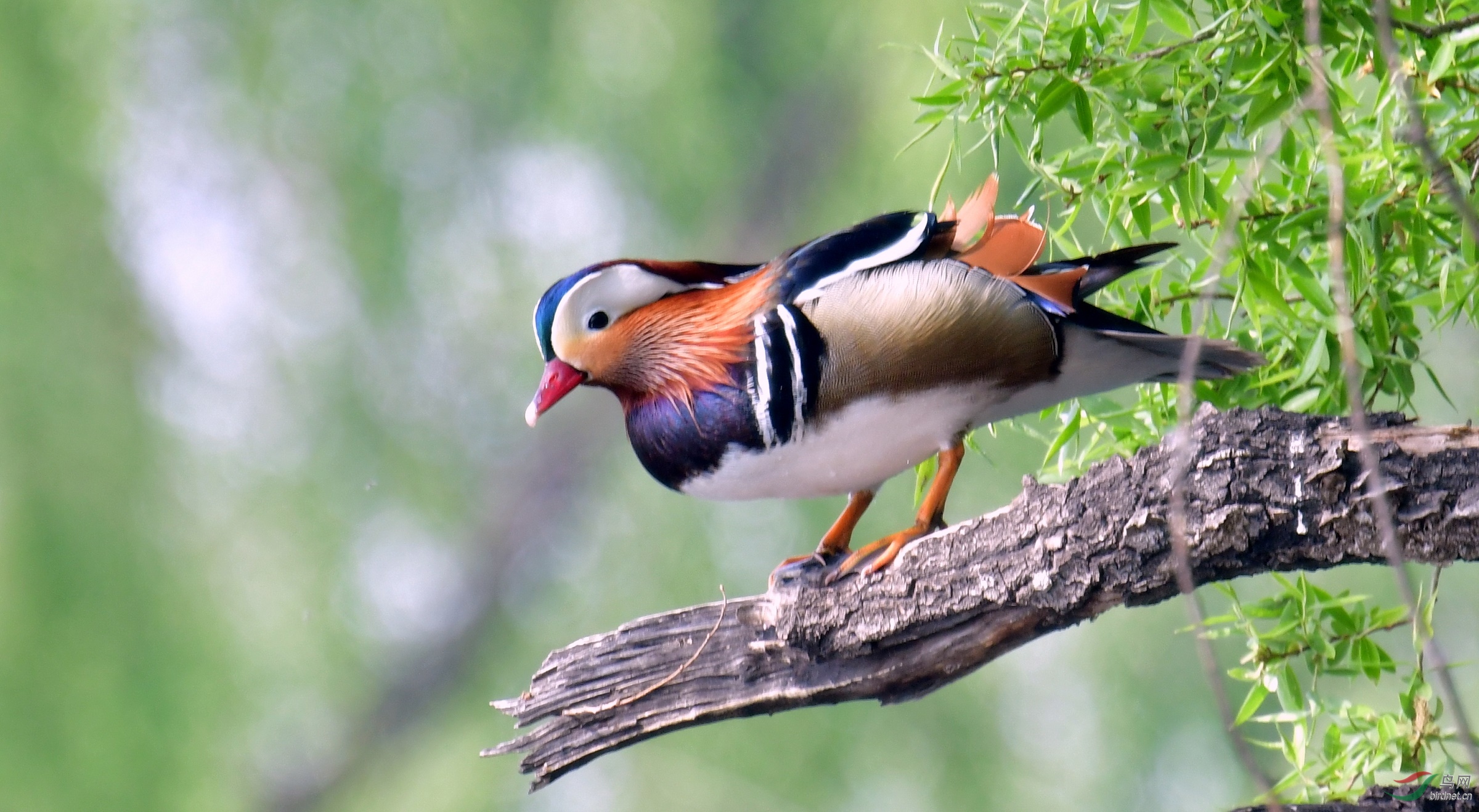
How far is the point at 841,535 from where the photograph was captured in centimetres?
75

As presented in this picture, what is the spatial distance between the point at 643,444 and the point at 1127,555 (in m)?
0.28

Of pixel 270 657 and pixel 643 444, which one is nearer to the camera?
pixel 643 444

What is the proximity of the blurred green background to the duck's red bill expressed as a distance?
0.87m

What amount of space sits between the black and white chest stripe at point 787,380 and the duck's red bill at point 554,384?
116 mm

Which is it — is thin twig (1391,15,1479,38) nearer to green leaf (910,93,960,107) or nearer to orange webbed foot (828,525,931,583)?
green leaf (910,93,960,107)

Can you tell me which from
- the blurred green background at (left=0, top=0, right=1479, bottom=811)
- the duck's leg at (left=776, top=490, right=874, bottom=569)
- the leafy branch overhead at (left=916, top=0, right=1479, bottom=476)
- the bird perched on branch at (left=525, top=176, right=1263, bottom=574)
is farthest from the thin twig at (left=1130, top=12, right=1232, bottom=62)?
the blurred green background at (left=0, top=0, right=1479, bottom=811)

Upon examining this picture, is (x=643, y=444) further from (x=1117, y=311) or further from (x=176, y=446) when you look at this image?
(x=176, y=446)

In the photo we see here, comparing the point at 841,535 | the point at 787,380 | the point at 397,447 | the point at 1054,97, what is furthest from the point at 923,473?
the point at 397,447

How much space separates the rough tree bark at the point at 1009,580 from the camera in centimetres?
53

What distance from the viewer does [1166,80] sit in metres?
0.60

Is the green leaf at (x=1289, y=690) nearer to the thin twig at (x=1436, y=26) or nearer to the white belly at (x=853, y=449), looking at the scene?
the white belly at (x=853, y=449)

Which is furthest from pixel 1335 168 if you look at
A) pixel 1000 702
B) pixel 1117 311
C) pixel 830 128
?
pixel 830 128

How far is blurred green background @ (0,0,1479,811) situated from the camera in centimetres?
154

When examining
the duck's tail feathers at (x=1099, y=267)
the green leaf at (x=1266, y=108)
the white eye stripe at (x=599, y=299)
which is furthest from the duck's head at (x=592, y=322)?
the green leaf at (x=1266, y=108)
